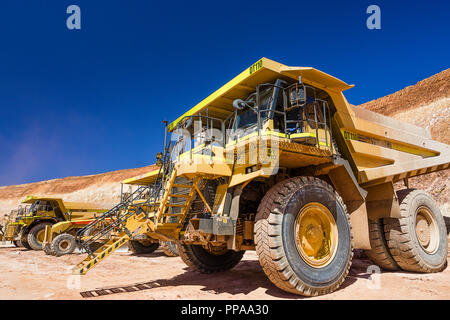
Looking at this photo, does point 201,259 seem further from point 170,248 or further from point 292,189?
point 170,248

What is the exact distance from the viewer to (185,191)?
5941 millimetres

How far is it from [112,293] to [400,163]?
250 inches

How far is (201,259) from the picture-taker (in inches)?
265

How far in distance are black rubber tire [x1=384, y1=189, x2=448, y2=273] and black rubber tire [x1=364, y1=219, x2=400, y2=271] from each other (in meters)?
0.10

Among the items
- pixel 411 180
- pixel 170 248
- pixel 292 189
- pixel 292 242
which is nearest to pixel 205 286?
pixel 292 242

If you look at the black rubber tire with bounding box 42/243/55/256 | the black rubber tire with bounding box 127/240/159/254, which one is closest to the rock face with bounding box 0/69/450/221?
the black rubber tire with bounding box 42/243/55/256

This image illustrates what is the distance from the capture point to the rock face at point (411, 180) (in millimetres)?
15609

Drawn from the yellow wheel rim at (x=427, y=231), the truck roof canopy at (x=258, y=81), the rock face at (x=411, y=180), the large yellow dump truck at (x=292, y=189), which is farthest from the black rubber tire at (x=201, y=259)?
the rock face at (x=411, y=180)

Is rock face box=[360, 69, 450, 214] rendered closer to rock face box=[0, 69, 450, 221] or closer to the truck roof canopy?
rock face box=[0, 69, 450, 221]

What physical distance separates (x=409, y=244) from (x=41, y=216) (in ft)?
58.4

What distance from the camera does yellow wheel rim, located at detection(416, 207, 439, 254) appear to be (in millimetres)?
6912

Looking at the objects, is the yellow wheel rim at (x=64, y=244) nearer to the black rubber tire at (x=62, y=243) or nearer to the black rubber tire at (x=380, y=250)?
the black rubber tire at (x=62, y=243)

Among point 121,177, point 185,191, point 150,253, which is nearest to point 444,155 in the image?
point 185,191
